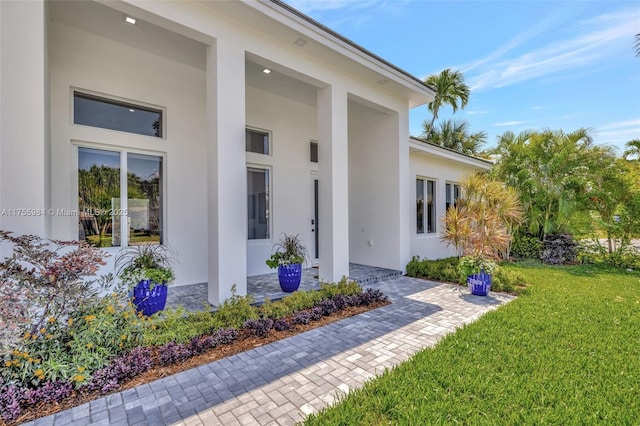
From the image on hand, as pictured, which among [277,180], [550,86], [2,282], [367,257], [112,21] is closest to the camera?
[2,282]

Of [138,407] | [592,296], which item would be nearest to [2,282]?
[138,407]

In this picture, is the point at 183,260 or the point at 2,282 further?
the point at 183,260

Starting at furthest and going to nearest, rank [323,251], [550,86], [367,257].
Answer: [550,86]
[367,257]
[323,251]

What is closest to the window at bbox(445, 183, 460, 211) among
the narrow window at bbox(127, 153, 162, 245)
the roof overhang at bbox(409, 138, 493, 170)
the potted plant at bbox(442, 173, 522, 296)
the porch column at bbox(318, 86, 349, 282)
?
the roof overhang at bbox(409, 138, 493, 170)

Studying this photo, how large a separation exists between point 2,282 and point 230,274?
8.73 ft

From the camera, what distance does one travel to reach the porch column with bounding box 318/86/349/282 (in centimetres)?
647

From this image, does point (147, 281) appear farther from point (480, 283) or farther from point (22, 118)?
point (480, 283)

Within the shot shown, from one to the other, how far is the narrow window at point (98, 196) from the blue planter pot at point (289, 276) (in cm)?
330

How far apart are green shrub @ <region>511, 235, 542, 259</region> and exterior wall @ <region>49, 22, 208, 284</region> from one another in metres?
11.3

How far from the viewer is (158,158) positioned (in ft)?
20.4

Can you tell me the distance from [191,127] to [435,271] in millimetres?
7105

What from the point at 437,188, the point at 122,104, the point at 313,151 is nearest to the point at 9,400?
the point at 122,104

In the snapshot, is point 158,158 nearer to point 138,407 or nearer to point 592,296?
point 138,407

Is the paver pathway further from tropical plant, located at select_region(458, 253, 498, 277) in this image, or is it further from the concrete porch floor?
tropical plant, located at select_region(458, 253, 498, 277)
